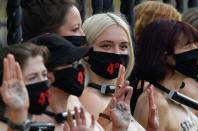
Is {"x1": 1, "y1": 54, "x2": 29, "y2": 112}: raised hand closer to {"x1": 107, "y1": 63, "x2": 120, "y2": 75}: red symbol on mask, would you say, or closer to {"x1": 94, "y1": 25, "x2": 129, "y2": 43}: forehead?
{"x1": 107, "y1": 63, "x2": 120, "y2": 75}: red symbol on mask

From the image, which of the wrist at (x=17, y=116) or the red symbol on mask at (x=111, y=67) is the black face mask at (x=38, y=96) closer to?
the wrist at (x=17, y=116)

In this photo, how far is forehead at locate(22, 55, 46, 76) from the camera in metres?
4.06

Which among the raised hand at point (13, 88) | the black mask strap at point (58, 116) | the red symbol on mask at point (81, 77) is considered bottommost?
the black mask strap at point (58, 116)

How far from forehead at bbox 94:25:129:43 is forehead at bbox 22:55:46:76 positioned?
4.06ft

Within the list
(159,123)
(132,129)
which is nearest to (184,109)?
(159,123)

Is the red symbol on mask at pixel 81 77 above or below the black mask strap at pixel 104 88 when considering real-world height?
above

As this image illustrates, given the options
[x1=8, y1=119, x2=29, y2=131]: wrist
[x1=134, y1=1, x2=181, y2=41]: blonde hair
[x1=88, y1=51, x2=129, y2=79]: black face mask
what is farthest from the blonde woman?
[x1=8, y1=119, x2=29, y2=131]: wrist

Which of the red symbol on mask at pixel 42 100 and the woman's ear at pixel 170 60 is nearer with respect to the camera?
the red symbol on mask at pixel 42 100

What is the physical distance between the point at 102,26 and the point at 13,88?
5.78 feet

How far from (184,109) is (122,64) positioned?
36.5 inches

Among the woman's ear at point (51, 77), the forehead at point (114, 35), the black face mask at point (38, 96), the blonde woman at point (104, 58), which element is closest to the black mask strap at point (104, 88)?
the blonde woman at point (104, 58)

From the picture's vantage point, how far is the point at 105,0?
6.09 m

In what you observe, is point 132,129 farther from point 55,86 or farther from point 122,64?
point 55,86

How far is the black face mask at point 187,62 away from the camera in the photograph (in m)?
5.72
